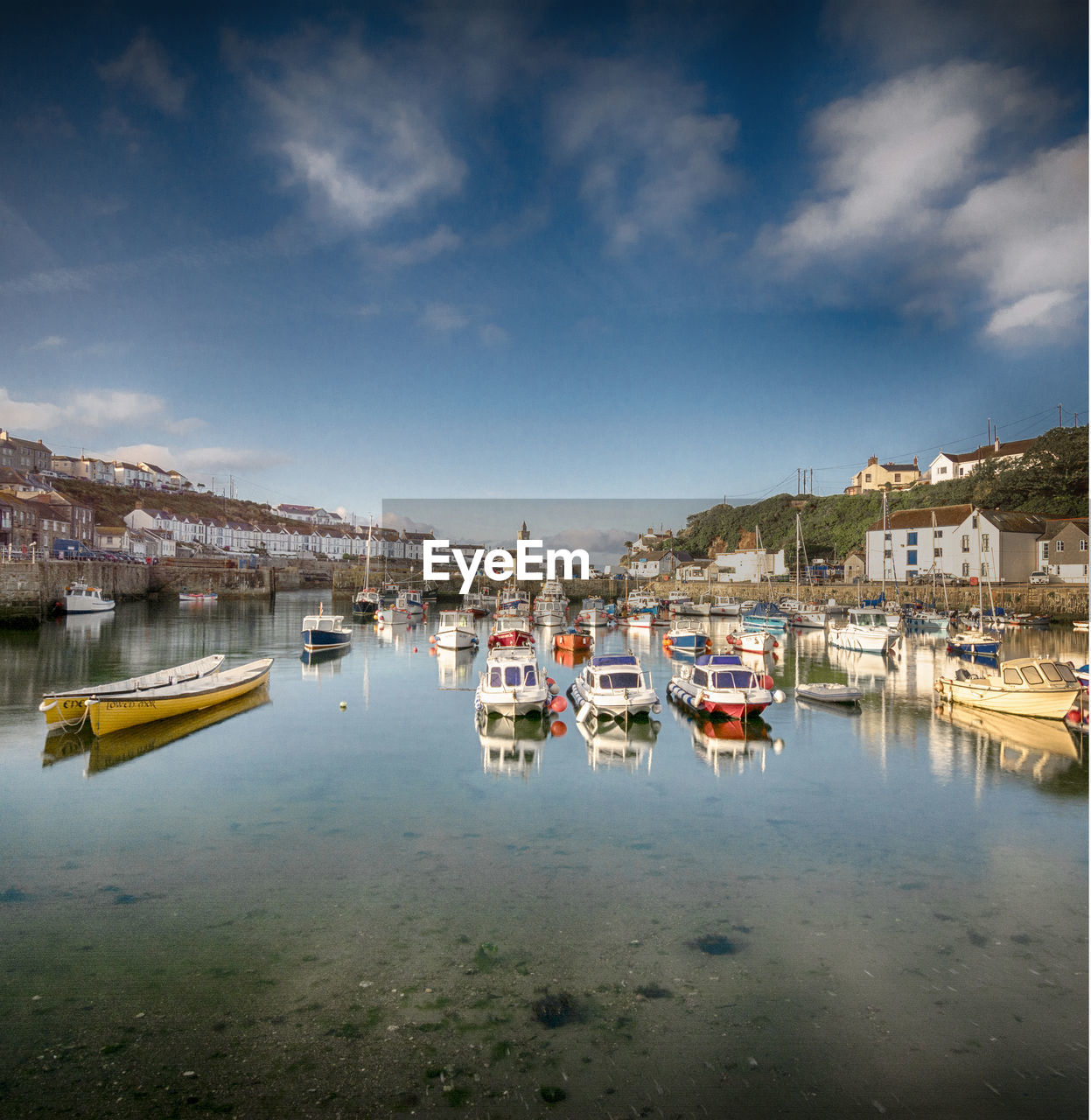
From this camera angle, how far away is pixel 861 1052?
269 inches

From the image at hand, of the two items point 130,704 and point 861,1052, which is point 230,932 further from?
point 130,704

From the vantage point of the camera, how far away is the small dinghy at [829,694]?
25.2 meters

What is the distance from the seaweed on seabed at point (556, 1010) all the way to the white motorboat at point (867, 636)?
39.3m

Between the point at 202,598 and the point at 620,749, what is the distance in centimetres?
7856

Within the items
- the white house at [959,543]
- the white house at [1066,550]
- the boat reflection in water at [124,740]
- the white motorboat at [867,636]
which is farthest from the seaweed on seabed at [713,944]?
the white house at [1066,550]

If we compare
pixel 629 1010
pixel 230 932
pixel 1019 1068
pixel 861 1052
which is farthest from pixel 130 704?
pixel 1019 1068

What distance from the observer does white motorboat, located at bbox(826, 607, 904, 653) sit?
42062 mm

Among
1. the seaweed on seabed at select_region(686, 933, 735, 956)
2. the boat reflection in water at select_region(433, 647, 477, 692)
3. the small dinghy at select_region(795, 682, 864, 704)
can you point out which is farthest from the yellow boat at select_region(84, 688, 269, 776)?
the small dinghy at select_region(795, 682, 864, 704)

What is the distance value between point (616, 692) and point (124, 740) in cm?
1428

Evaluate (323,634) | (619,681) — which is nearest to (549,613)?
(323,634)

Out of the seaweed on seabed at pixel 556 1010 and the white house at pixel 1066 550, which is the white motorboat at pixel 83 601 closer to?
the seaweed on seabed at pixel 556 1010

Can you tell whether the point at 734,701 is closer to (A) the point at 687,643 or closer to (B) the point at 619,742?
(B) the point at 619,742

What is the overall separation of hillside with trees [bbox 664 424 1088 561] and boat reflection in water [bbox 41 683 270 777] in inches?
3304

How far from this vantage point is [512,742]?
20.2m
